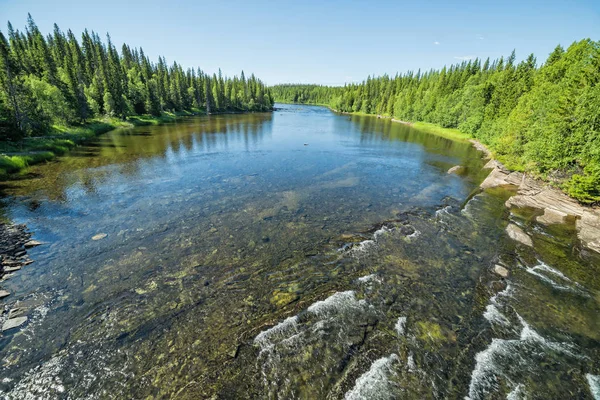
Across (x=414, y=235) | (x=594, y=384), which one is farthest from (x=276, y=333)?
(x=414, y=235)

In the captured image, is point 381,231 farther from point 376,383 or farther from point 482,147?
point 482,147

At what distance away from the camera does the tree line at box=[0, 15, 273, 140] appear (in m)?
43.6

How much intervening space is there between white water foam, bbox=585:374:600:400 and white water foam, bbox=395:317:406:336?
7.02m

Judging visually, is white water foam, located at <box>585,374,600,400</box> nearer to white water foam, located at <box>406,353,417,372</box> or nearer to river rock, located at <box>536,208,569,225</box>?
white water foam, located at <box>406,353,417,372</box>

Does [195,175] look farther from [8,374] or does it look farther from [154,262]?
[8,374]

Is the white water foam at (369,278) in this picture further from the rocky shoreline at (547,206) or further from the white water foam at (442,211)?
the rocky shoreline at (547,206)

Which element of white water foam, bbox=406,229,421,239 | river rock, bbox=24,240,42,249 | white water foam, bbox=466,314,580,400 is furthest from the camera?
white water foam, bbox=406,229,421,239

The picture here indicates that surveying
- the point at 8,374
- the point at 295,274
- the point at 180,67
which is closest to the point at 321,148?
the point at 295,274

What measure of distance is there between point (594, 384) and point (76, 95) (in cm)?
9773

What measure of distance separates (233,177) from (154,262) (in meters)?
20.1

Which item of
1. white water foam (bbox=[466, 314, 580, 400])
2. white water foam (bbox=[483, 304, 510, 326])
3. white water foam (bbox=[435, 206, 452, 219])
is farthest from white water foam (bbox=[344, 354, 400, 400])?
white water foam (bbox=[435, 206, 452, 219])

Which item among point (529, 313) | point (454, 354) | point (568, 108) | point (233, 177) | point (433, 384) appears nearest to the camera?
point (433, 384)

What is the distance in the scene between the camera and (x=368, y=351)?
35.4ft

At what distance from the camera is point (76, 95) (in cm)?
6488
